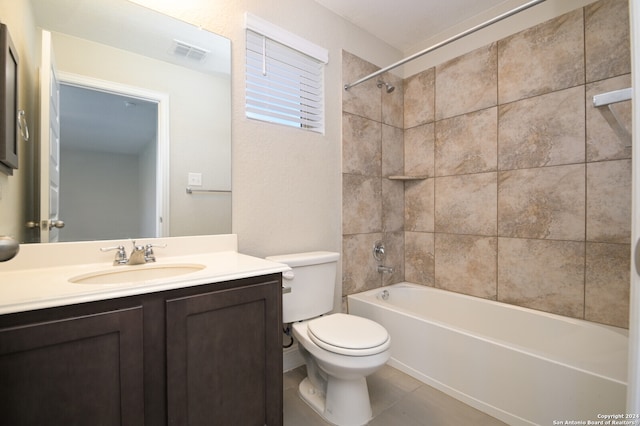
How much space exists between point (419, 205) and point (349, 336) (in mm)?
1538

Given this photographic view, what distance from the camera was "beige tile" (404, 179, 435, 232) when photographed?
2.51 metres

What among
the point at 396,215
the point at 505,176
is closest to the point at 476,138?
the point at 505,176

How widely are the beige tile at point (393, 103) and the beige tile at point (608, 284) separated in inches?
64.8

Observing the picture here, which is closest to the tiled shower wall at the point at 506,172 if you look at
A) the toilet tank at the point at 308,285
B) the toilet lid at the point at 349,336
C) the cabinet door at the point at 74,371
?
the toilet tank at the point at 308,285

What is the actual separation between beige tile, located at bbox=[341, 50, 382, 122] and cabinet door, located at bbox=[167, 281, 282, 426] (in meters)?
1.63

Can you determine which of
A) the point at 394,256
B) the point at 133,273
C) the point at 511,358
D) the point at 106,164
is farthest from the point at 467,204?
the point at 106,164

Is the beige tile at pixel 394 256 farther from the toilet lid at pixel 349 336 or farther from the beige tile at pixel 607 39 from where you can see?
the beige tile at pixel 607 39

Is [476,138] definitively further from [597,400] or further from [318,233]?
[597,400]

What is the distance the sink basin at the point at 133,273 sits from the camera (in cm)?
114

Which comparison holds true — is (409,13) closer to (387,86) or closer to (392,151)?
(387,86)

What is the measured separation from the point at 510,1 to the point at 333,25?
A: 1.25 meters

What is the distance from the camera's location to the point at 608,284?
1.66m

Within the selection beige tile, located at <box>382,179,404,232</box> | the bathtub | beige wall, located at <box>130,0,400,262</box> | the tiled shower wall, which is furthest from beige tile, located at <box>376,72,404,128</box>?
the bathtub

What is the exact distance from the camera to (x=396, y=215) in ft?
8.58
